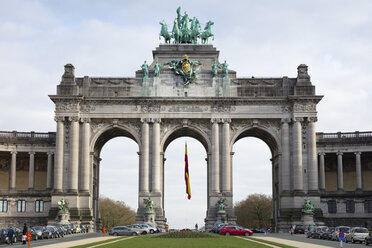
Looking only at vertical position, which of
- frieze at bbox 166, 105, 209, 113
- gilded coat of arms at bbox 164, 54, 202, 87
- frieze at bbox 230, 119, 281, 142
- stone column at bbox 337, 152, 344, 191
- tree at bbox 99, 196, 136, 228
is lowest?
tree at bbox 99, 196, 136, 228

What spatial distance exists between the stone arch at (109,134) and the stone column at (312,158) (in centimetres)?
2797

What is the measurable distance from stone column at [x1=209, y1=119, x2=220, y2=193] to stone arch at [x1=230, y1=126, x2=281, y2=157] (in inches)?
111

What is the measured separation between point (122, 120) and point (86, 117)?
595 cm

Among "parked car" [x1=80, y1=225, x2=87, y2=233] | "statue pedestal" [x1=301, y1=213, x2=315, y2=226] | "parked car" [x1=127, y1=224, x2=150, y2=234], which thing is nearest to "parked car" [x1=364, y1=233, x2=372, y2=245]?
"statue pedestal" [x1=301, y1=213, x2=315, y2=226]

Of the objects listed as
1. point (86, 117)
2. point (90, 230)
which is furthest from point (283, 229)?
point (86, 117)

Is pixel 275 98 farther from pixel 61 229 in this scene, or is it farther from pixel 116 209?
pixel 116 209

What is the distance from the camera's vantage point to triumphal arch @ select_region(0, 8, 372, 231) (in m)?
95.5

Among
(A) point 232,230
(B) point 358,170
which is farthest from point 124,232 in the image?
(B) point 358,170

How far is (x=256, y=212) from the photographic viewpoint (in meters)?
173

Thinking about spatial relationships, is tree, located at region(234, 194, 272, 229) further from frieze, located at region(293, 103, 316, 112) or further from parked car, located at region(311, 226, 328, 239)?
parked car, located at region(311, 226, 328, 239)

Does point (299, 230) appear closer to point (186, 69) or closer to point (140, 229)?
point (140, 229)

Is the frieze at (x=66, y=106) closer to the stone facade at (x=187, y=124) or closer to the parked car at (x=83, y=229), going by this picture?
the stone facade at (x=187, y=124)

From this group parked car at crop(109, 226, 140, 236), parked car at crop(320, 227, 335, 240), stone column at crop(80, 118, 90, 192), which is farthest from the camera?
stone column at crop(80, 118, 90, 192)

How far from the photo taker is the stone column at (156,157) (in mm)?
96000
